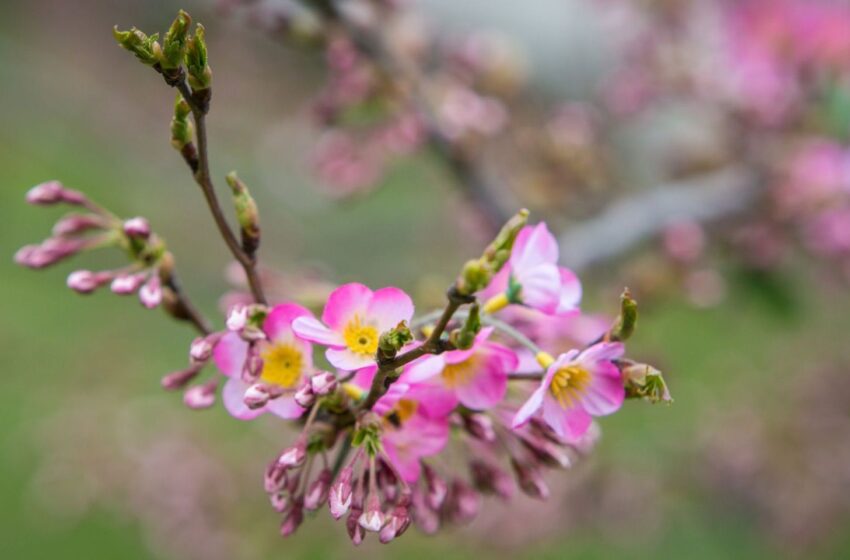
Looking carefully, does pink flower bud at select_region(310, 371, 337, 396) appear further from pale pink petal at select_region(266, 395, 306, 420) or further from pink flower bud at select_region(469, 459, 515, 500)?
pink flower bud at select_region(469, 459, 515, 500)

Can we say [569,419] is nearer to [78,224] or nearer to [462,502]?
[462,502]

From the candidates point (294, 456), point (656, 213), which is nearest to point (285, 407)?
point (294, 456)

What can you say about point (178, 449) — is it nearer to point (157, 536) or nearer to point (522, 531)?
point (157, 536)

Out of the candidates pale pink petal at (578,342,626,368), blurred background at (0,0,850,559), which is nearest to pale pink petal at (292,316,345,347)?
pale pink petal at (578,342,626,368)

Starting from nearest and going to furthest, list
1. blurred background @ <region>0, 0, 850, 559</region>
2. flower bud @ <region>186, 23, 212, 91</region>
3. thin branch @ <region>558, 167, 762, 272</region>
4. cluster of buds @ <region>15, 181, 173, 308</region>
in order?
flower bud @ <region>186, 23, 212, 91</region>, cluster of buds @ <region>15, 181, 173, 308</region>, thin branch @ <region>558, 167, 762, 272</region>, blurred background @ <region>0, 0, 850, 559</region>

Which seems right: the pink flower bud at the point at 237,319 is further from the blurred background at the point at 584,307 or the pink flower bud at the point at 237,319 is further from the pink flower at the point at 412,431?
the blurred background at the point at 584,307

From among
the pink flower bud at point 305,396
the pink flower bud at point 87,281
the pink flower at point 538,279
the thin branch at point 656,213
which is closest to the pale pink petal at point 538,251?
the pink flower at point 538,279

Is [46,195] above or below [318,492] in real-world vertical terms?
above
